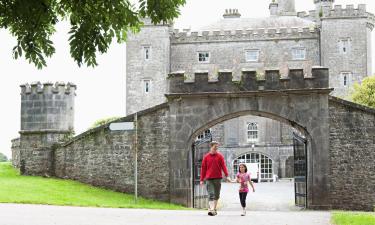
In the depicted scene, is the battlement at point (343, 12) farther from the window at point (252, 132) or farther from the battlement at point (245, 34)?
the window at point (252, 132)

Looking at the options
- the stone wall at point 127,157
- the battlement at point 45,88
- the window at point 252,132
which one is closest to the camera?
the stone wall at point 127,157

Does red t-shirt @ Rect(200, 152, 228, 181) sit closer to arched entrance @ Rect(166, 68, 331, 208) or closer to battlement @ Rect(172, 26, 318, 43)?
arched entrance @ Rect(166, 68, 331, 208)

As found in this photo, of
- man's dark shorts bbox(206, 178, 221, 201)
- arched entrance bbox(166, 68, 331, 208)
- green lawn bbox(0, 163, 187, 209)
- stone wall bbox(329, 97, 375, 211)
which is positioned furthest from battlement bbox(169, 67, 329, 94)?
man's dark shorts bbox(206, 178, 221, 201)

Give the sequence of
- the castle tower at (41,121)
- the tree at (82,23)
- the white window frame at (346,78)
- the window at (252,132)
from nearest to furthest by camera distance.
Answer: the tree at (82,23)
the castle tower at (41,121)
the white window frame at (346,78)
the window at (252,132)

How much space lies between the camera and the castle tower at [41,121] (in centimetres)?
1975

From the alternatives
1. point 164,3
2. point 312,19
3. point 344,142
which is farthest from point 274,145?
point 164,3

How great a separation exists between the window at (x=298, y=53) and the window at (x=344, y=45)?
2.89m

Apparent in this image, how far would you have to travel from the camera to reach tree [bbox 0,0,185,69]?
6574 mm

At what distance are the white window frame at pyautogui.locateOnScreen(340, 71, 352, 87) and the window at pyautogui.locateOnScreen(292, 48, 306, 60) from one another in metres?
3.37

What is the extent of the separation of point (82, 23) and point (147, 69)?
42576 millimetres

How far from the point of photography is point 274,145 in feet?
152

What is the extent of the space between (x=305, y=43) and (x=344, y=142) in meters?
32.8

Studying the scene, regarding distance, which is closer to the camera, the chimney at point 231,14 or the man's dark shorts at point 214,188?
the man's dark shorts at point 214,188

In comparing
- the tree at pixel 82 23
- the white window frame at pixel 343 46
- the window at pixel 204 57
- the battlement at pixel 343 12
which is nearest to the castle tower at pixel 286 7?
the battlement at pixel 343 12
